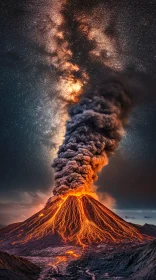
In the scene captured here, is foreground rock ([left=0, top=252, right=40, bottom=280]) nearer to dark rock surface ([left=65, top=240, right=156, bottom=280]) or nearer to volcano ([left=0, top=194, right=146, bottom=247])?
dark rock surface ([left=65, top=240, right=156, bottom=280])

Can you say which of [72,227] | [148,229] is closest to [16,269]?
[72,227]

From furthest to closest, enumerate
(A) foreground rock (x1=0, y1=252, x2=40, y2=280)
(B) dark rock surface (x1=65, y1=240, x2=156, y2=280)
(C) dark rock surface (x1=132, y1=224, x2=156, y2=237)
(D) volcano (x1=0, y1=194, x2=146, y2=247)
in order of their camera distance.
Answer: (C) dark rock surface (x1=132, y1=224, x2=156, y2=237) → (D) volcano (x1=0, y1=194, x2=146, y2=247) → (B) dark rock surface (x1=65, y1=240, x2=156, y2=280) → (A) foreground rock (x1=0, y1=252, x2=40, y2=280)

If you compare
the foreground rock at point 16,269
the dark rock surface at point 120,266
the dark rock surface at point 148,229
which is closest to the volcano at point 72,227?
the dark rock surface at point 148,229

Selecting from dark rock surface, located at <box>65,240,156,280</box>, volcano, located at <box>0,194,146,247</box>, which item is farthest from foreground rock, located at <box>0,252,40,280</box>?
volcano, located at <box>0,194,146,247</box>

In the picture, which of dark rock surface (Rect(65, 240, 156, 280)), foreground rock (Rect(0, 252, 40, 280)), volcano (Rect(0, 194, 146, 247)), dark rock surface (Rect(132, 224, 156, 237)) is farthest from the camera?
dark rock surface (Rect(132, 224, 156, 237))

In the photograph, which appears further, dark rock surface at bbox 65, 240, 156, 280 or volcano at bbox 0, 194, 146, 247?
volcano at bbox 0, 194, 146, 247

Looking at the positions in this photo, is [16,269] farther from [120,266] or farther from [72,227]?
[72,227]

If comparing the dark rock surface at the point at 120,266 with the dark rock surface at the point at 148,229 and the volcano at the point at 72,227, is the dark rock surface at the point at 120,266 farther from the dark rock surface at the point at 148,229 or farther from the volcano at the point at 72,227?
the dark rock surface at the point at 148,229
